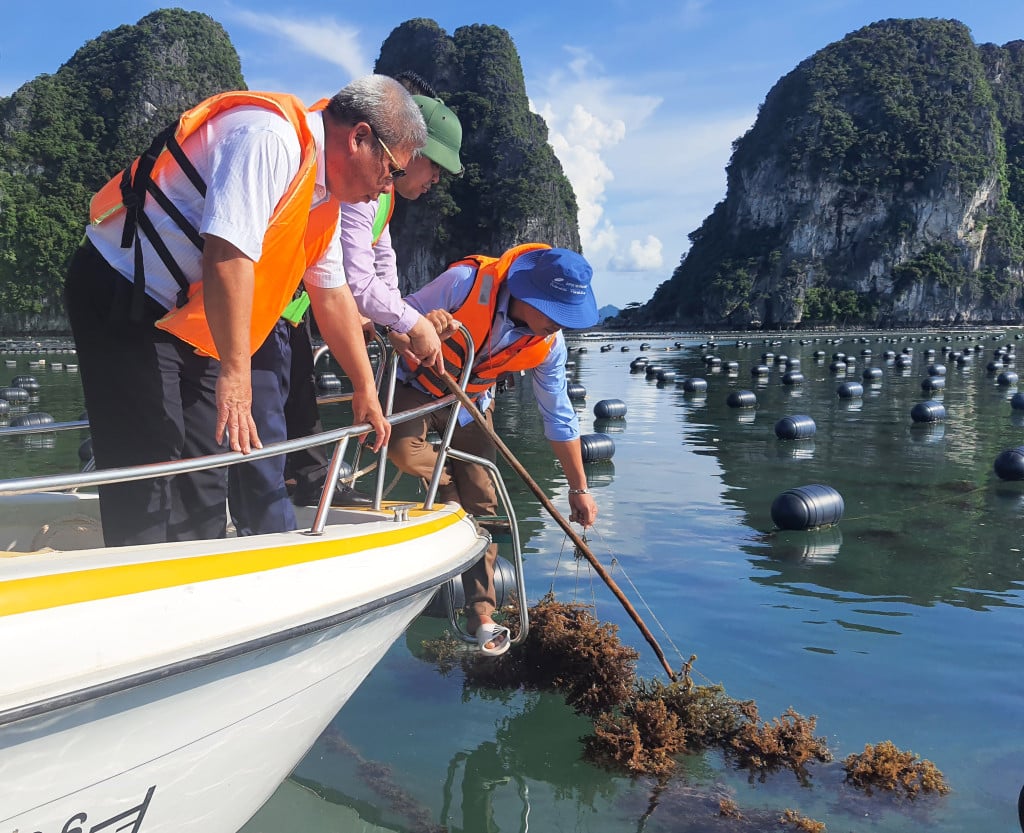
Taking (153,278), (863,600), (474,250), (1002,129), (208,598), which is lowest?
(863,600)

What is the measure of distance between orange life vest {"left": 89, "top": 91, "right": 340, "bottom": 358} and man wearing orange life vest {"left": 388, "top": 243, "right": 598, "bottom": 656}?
51.1 inches

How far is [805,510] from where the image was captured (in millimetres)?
9109

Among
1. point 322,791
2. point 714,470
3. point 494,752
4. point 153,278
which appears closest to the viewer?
point 153,278

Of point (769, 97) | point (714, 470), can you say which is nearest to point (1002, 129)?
point (769, 97)

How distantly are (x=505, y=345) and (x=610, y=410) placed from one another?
14.9 metres

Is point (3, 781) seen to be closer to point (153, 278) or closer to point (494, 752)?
point (153, 278)

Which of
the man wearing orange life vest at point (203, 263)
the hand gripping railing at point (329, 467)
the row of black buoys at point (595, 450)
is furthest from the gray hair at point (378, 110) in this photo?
the row of black buoys at point (595, 450)

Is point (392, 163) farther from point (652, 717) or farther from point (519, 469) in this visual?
point (652, 717)

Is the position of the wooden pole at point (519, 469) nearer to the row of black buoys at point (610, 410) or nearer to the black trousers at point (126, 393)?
the black trousers at point (126, 393)

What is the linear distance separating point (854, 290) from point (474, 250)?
58.0 m

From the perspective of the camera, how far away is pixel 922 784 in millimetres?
4090

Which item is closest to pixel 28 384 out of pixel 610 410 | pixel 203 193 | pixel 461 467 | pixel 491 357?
pixel 610 410

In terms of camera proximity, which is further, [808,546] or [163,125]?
[163,125]

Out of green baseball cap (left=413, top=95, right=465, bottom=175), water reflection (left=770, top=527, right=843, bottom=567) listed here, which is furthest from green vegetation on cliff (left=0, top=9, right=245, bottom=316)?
green baseball cap (left=413, top=95, right=465, bottom=175)
